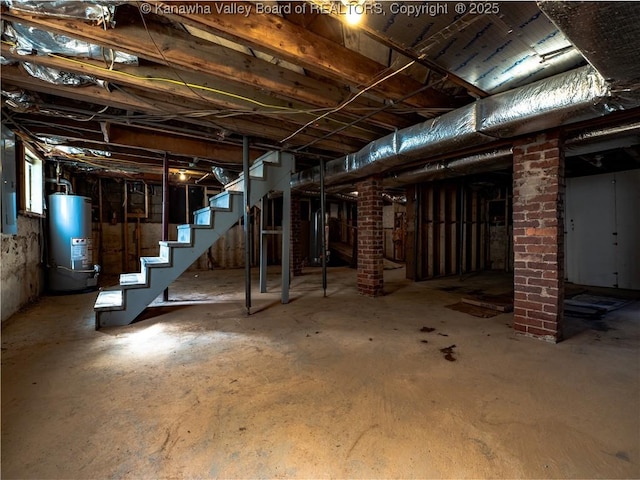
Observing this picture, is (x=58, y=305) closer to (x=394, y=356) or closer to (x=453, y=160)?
(x=394, y=356)

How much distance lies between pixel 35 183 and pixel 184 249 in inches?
126

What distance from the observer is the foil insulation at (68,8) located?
144 cm

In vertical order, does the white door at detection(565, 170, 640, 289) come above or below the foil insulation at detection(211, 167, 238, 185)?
below

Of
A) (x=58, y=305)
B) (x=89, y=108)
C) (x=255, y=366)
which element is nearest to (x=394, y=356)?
(x=255, y=366)

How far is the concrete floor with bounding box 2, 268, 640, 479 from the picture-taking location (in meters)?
1.29

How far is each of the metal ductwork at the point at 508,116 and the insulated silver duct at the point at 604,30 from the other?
0.25 m

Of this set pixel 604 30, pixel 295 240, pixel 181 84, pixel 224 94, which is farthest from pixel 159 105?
pixel 295 240

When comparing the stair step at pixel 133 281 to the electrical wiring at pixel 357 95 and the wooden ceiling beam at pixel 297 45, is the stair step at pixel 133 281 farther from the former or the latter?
the wooden ceiling beam at pixel 297 45

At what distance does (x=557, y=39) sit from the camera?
176 centimetres

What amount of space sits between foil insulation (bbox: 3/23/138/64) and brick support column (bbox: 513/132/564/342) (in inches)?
135

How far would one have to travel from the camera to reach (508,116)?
7.48ft

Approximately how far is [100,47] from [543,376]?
3630mm

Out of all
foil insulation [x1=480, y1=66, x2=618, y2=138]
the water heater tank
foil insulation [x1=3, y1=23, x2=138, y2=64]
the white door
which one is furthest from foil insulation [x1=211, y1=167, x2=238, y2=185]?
the white door

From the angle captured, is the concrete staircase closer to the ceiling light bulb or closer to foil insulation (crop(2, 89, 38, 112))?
foil insulation (crop(2, 89, 38, 112))
